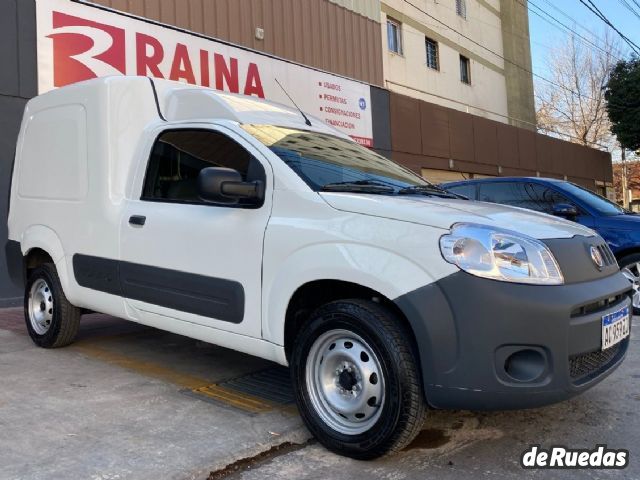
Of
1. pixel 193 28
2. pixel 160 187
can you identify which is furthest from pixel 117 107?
pixel 193 28

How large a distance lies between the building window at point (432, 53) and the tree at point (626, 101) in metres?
10.1

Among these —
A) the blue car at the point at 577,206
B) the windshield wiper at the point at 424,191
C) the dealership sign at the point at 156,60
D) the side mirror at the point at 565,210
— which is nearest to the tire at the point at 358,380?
the windshield wiper at the point at 424,191

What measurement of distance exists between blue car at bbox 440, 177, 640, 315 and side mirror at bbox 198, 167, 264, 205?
334cm

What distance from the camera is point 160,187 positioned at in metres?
4.27

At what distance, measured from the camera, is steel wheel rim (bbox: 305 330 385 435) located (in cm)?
298

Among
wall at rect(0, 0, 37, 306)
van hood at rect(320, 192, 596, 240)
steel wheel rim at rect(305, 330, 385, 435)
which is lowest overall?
steel wheel rim at rect(305, 330, 385, 435)

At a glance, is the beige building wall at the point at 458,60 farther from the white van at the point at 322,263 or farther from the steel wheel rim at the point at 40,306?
the white van at the point at 322,263

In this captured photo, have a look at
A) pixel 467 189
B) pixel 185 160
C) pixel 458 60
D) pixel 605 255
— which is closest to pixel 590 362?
pixel 605 255

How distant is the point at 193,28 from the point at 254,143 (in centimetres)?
768

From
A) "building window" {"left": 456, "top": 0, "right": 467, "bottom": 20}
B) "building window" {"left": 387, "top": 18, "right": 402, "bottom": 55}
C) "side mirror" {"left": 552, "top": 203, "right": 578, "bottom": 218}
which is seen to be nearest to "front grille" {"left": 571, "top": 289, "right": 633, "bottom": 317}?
"side mirror" {"left": 552, "top": 203, "right": 578, "bottom": 218}

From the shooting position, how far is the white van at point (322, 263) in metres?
2.75

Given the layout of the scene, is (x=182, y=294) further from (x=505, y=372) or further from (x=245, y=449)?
(x=505, y=372)

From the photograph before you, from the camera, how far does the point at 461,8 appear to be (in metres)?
23.0

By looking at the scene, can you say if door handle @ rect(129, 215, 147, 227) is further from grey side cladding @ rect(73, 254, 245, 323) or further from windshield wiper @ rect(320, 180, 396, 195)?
windshield wiper @ rect(320, 180, 396, 195)
